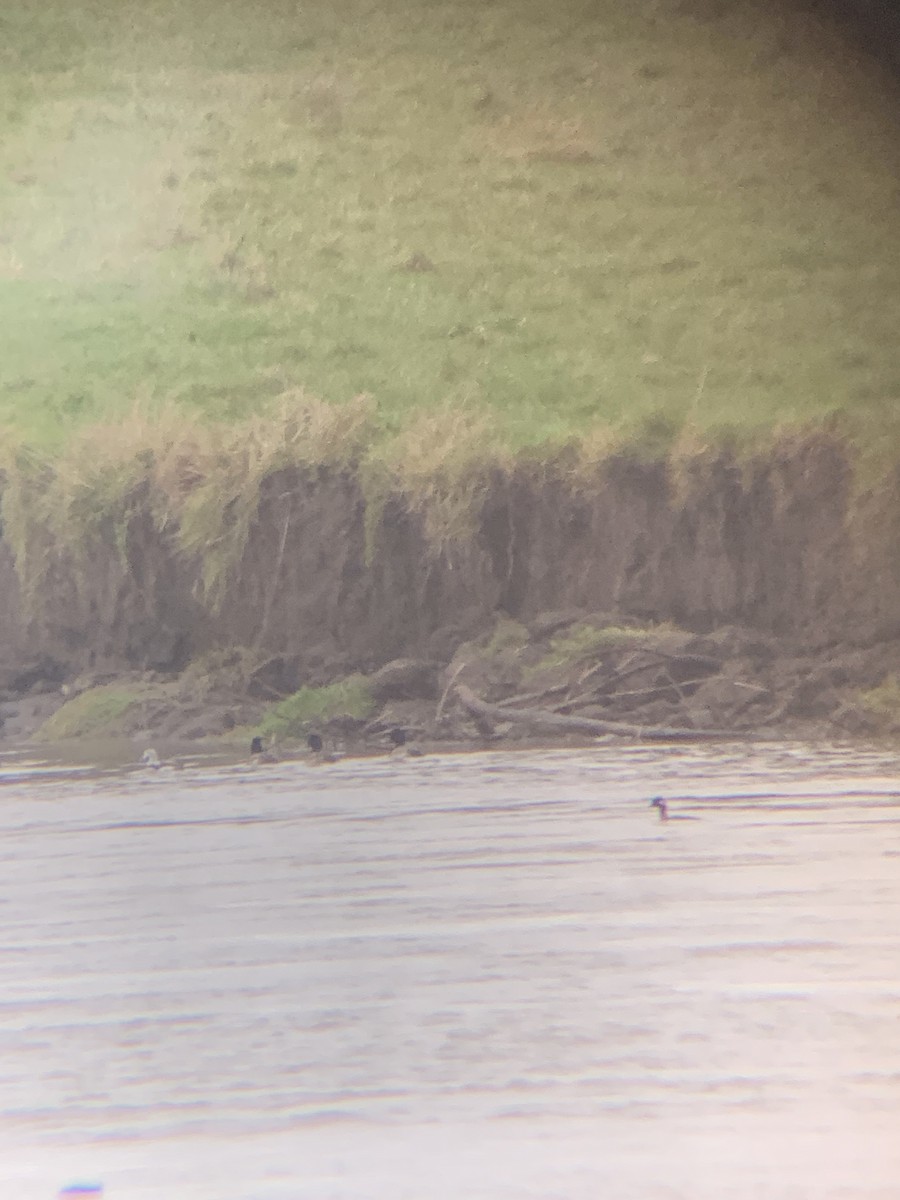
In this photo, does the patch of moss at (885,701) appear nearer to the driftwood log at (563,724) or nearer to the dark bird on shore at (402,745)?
the driftwood log at (563,724)

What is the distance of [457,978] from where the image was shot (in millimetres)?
1916

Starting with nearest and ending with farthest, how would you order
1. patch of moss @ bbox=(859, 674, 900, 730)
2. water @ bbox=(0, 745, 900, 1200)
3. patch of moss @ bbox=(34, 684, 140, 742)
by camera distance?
water @ bbox=(0, 745, 900, 1200), patch of moss @ bbox=(34, 684, 140, 742), patch of moss @ bbox=(859, 674, 900, 730)

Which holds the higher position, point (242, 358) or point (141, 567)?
point (242, 358)

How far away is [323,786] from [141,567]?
1.70 ft

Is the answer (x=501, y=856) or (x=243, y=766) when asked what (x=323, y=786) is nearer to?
(x=243, y=766)

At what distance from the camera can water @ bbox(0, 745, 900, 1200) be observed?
177 cm

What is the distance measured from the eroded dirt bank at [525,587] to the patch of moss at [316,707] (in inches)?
1.0

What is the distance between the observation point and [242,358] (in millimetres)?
2172

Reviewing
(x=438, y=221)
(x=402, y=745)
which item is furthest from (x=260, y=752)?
(x=438, y=221)

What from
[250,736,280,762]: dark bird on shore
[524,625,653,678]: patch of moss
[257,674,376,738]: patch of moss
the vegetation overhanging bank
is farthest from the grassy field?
[250,736,280,762]: dark bird on shore

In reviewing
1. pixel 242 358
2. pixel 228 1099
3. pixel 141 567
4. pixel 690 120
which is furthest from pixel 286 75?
pixel 228 1099

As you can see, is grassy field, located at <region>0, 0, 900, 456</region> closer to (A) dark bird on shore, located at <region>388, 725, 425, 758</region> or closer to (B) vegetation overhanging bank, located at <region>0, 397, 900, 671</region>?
(B) vegetation overhanging bank, located at <region>0, 397, 900, 671</region>

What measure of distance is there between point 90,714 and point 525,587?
0.81m

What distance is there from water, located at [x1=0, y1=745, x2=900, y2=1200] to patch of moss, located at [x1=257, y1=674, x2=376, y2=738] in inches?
3.1
